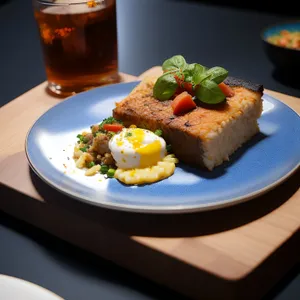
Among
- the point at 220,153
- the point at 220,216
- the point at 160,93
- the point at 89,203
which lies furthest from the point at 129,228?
the point at 160,93

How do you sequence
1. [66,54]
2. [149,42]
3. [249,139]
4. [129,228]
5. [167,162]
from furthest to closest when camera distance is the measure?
1. [149,42]
2. [66,54]
3. [249,139]
4. [167,162]
5. [129,228]

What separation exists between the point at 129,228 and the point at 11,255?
31cm

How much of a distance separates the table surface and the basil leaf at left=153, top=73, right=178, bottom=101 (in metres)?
0.52

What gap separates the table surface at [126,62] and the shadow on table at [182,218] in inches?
4.1

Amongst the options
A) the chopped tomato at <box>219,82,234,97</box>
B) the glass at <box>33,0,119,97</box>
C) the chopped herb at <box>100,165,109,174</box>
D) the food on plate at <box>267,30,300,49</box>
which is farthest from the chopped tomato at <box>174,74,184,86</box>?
the food on plate at <box>267,30,300,49</box>

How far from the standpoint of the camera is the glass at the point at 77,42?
2090 millimetres

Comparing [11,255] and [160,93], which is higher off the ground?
[160,93]

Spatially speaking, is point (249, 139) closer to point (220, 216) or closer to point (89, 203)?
point (220, 216)

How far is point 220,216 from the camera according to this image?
1377 millimetres

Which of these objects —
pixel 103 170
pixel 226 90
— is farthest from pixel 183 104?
pixel 103 170

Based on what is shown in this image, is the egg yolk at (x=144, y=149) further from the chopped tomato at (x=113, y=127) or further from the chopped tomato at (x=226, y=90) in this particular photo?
the chopped tomato at (x=226, y=90)

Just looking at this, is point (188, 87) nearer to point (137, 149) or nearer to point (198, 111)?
point (198, 111)

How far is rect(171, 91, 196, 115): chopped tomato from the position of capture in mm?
1622

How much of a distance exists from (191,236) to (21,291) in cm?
42
